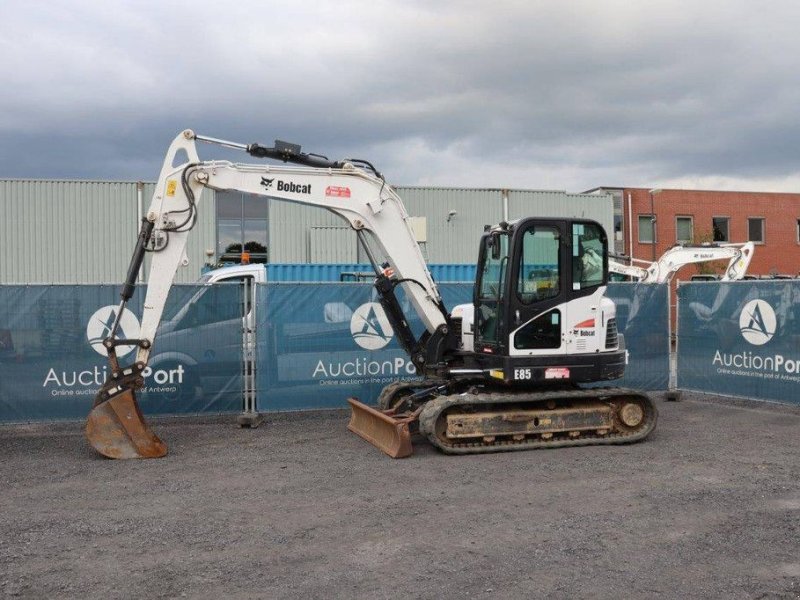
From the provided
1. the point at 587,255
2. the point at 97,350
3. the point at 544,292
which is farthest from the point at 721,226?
the point at 97,350

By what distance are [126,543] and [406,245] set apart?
5487 mm

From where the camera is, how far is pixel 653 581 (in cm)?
514

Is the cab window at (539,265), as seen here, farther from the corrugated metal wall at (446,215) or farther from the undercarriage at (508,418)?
the corrugated metal wall at (446,215)

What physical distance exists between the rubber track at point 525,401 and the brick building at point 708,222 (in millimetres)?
26385

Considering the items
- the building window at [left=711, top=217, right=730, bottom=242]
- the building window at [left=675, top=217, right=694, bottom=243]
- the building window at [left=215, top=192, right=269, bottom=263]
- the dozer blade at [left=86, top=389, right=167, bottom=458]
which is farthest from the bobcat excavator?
the building window at [left=711, top=217, right=730, bottom=242]

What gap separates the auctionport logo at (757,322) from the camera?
12.3 metres

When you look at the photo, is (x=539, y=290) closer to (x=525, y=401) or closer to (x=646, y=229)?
(x=525, y=401)

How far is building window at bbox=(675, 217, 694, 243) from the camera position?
123ft

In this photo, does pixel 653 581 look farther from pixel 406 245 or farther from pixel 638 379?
pixel 638 379

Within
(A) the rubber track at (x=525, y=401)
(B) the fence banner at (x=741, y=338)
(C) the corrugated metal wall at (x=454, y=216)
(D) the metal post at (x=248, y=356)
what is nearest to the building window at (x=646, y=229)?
(C) the corrugated metal wall at (x=454, y=216)

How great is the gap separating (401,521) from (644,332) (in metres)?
8.53

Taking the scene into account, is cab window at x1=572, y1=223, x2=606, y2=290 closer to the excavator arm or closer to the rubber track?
the rubber track

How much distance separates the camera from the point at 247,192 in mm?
9719

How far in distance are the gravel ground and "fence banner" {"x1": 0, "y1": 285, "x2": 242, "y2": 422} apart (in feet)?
3.48
